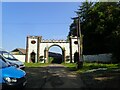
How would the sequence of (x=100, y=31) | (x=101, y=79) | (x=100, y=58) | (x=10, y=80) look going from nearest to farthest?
(x=10, y=80)
(x=101, y=79)
(x=100, y=31)
(x=100, y=58)

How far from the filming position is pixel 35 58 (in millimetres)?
67625

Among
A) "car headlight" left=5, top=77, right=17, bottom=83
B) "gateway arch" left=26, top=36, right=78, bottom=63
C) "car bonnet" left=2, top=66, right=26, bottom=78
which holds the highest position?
"gateway arch" left=26, top=36, right=78, bottom=63

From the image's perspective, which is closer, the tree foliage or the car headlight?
the car headlight

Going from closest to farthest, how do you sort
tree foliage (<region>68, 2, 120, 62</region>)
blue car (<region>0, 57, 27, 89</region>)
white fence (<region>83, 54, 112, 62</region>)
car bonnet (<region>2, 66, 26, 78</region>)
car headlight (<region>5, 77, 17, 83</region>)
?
blue car (<region>0, 57, 27, 89</region>), car headlight (<region>5, 77, 17, 83</region>), car bonnet (<region>2, 66, 26, 78</region>), tree foliage (<region>68, 2, 120, 62</region>), white fence (<region>83, 54, 112, 62</region>)

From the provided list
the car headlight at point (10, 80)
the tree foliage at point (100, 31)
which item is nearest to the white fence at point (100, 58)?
the tree foliage at point (100, 31)

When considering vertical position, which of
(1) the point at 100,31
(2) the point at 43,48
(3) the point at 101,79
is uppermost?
(1) the point at 100,31

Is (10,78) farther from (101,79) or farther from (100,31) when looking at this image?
(100,31)

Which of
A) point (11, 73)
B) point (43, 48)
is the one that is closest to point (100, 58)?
point (43, 48)

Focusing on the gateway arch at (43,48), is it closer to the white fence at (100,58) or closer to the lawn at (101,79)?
the white fence at (100,58)

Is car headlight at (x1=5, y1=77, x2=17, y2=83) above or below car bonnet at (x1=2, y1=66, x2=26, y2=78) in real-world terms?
below

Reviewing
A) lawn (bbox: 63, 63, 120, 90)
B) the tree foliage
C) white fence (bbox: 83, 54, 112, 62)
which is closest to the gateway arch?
the tree foliage

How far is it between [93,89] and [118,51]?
31.2 meters

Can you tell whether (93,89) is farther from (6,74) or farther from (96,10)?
(96,10)

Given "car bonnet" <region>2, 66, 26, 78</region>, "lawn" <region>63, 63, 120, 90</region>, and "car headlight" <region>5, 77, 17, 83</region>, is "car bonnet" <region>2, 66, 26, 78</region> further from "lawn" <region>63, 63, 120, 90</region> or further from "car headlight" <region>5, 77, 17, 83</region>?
"lawn" <region>63, 63, 120, 90</region>
